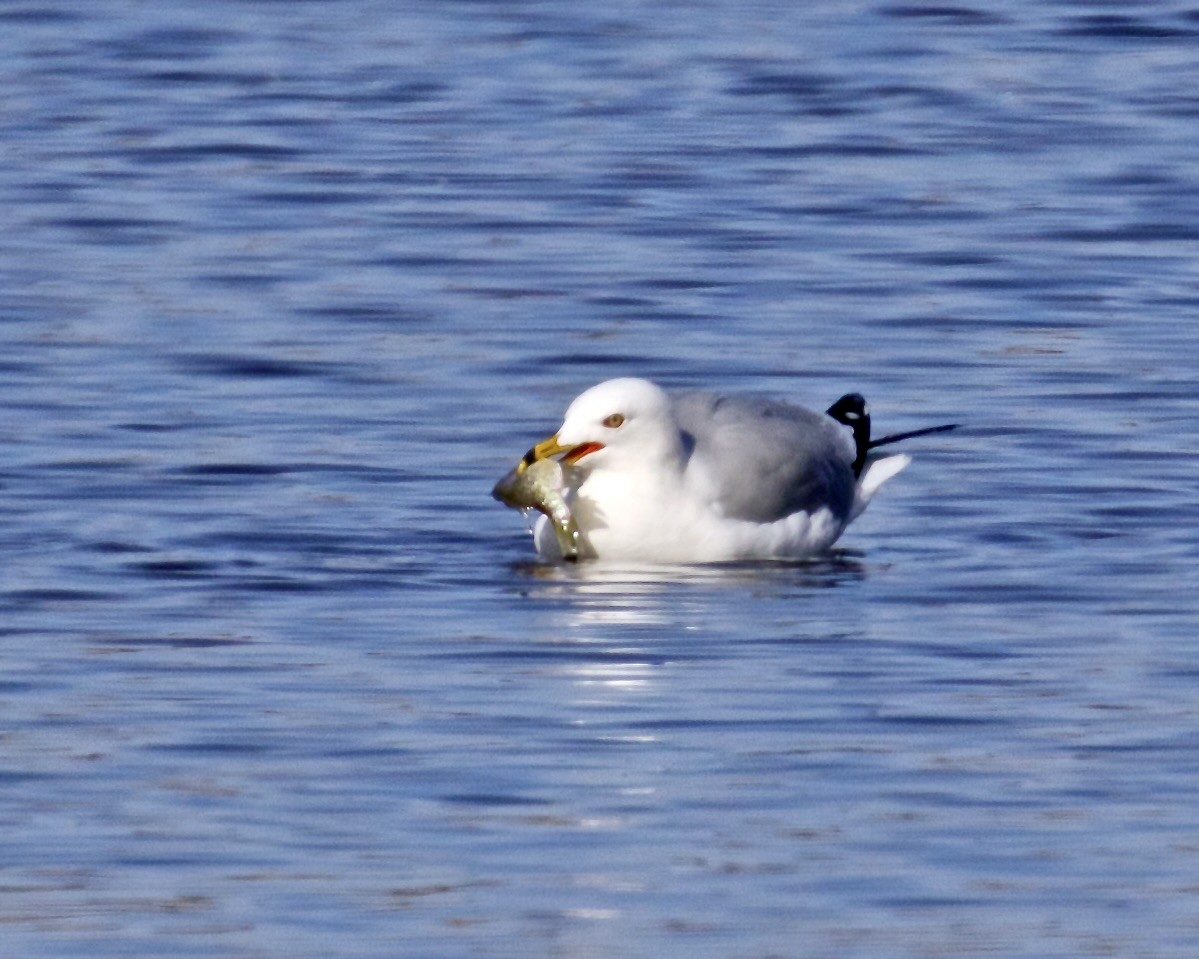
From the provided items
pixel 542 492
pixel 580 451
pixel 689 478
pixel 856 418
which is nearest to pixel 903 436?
pixel 856 418

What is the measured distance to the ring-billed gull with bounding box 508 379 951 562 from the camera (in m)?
11.7

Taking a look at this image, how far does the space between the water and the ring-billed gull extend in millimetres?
353

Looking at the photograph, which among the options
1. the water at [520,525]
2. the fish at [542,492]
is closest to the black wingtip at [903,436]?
the water at [520,525]

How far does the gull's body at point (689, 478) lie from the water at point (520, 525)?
1.16 ft

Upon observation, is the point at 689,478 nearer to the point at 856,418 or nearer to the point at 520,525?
the point at 520,525

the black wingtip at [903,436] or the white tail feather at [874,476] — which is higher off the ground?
the black wingtip at [903,436]

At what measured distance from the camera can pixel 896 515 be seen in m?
13.0

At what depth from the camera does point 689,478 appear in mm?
11773

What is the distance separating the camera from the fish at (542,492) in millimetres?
11672

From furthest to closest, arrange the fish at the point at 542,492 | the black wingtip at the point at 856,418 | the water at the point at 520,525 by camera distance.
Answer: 1. the black wingtip at the point at 856,418
2. the fish at the point at 542,492
3. the water at the point at 520,525

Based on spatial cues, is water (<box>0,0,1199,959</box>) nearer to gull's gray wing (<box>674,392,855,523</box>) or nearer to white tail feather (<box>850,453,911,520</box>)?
white tail feather (<box>850,453,911,520</box>)

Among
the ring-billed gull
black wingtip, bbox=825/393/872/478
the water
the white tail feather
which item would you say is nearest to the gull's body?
the ring-billed gull

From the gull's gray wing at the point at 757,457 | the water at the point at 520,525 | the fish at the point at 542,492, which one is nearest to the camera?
the water at the point at 520,525

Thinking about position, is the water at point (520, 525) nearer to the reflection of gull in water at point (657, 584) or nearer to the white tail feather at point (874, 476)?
the reflection of gull in water at point (657, 584)
